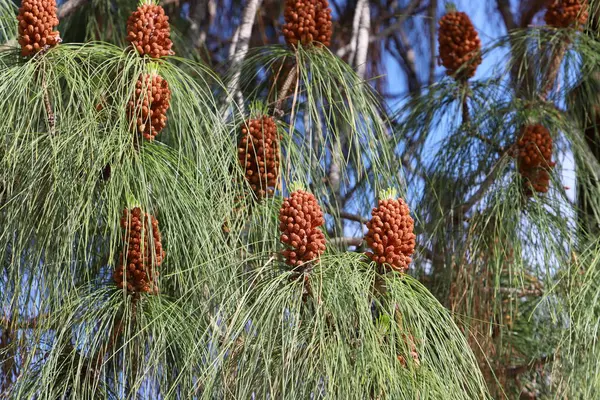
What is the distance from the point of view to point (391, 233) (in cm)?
147

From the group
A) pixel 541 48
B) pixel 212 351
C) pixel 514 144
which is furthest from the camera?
pixel 541 48

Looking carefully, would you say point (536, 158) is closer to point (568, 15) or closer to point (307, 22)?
point (568, 15)

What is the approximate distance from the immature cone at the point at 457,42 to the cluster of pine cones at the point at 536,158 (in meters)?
0.23

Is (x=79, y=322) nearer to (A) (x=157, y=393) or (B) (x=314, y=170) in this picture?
(A) (x=157, y=393)

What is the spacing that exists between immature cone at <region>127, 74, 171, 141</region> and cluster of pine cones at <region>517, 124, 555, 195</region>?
0.73m

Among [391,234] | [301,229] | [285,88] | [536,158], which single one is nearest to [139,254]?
[301,229]

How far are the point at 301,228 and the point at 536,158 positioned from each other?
0.72m

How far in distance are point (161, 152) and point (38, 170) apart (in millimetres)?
171

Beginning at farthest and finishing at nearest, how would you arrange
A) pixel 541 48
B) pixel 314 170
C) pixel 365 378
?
pixel 541 48 → pixel 314 170 → pixel 365 378

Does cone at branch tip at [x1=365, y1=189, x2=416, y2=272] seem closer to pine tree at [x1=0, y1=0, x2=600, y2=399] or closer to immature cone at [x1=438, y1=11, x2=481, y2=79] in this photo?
pine tree at [x1=0, y1=0, x2=600, y2=399]

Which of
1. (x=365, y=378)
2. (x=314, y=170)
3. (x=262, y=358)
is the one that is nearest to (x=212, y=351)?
(x=262, y=358)

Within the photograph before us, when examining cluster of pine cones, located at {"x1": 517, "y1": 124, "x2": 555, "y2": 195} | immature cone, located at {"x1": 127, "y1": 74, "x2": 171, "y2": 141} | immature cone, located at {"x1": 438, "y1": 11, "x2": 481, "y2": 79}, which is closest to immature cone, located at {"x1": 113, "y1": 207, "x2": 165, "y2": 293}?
immature cone, located at {"x1": 127, "y1": 74, "x2": 171, "y2": 141}

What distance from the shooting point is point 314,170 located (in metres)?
1.88

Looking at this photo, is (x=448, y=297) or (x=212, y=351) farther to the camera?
(x=448, y=297)
